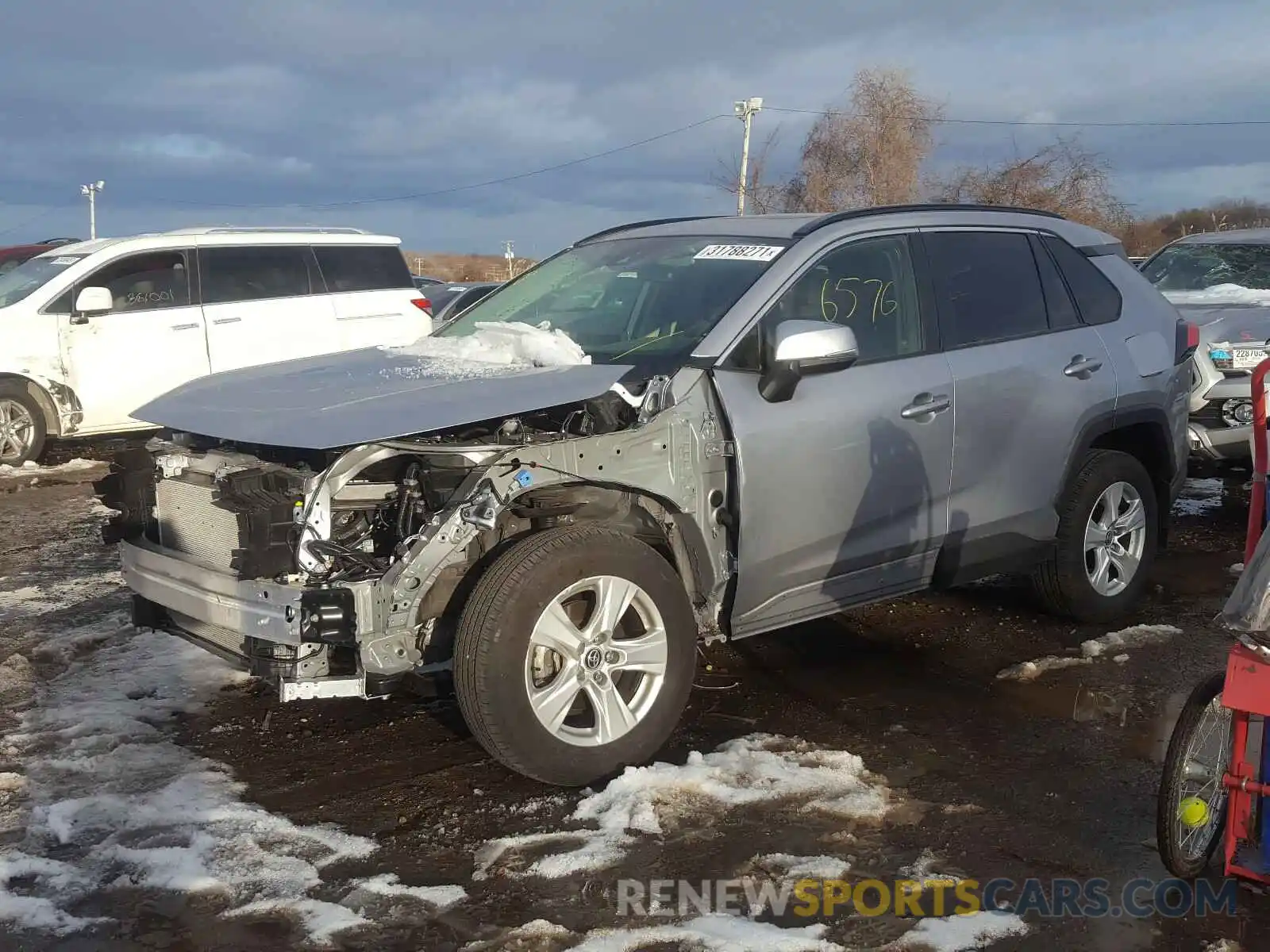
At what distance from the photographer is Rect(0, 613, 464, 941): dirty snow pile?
10.7 feet

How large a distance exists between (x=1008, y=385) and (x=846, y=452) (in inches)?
39.6

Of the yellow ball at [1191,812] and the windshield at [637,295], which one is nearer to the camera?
the yellow ball at [1191,812]

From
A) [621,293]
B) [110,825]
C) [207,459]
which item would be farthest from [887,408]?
[110,825]

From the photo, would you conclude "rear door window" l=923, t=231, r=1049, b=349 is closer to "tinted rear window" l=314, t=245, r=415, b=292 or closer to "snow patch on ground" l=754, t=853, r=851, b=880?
"snow patch on ground" l=754, t=853, r=851, b=880

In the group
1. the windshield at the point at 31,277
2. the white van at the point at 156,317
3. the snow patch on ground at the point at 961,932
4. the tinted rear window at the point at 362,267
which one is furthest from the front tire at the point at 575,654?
the tinted rear window at the point at 362,267

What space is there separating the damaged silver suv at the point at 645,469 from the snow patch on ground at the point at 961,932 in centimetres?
119

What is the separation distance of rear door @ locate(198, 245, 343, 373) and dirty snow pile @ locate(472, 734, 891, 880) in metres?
7.50

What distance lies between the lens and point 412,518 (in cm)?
387

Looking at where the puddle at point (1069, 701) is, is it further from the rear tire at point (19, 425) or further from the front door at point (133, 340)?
the rear tire at point (19, 425)

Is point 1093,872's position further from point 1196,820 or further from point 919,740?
point 919,740

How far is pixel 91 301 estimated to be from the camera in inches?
388

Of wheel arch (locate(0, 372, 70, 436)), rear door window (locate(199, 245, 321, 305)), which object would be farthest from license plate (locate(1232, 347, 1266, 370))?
wheel arch (locate(0, 372, 70, 436))

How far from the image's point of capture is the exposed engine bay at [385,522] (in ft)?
12.0

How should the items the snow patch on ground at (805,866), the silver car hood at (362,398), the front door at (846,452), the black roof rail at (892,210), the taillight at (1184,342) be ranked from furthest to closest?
the taillight at (1184,342)
the black roof rail at (892,210)
the front door at (846,452)
the silver car hood at (362,398)
the snow patch on ground at (805,866)
